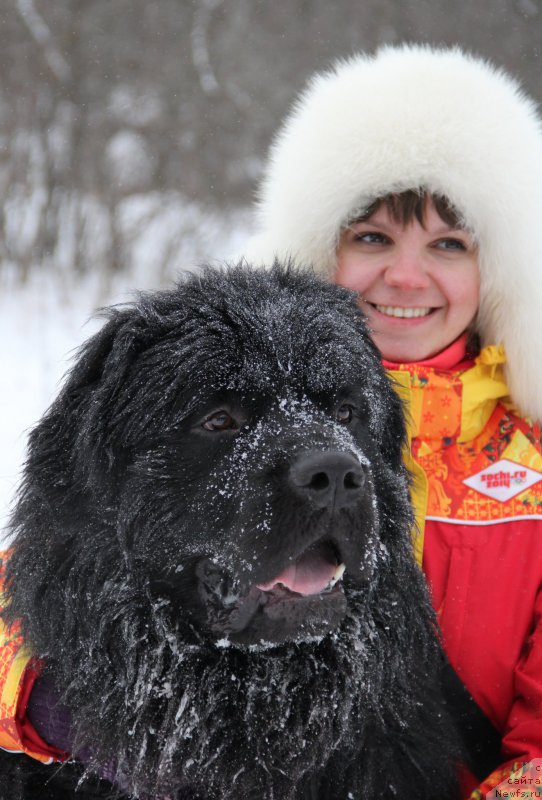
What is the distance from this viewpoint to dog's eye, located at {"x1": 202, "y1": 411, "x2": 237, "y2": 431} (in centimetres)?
222

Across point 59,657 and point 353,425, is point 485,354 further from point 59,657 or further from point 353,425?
point 59,657

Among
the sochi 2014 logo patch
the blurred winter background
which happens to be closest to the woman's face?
the sochi 2014 logo patch

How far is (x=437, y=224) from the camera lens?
3008mm

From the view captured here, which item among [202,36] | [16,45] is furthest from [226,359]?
[202,36]

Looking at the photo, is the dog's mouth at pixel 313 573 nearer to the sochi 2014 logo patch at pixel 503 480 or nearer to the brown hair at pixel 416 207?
the sochi 2014 logo patch at pixel 503 480

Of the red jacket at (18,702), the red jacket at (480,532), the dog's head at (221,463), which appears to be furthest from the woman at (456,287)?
the red jacket at (18,702)

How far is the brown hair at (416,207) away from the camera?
297cm

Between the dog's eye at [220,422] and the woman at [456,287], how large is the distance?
2.59ft

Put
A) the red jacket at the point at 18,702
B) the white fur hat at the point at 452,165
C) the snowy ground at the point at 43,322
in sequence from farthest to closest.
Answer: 1. the snowy ground at the point at 43,322
2. the white fur hat at the point at 452,165
3. the red jacket at the point at 18,702

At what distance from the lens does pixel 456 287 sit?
3.04 metres

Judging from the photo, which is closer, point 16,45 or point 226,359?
point 226,359

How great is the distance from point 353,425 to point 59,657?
3.50ft

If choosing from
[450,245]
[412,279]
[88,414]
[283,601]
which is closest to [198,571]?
[283,601]

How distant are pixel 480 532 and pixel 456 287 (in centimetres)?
90
